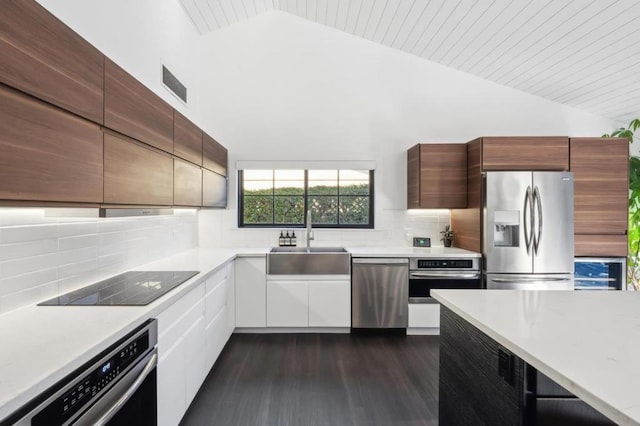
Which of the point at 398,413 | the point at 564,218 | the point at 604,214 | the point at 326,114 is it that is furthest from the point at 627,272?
the point at 326,114

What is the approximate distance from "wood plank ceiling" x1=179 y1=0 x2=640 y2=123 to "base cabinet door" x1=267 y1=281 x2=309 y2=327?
3.06 metres

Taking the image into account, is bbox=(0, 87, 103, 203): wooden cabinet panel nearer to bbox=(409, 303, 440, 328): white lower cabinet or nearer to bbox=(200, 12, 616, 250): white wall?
bbox=(200, 12, 616, 250): white wall

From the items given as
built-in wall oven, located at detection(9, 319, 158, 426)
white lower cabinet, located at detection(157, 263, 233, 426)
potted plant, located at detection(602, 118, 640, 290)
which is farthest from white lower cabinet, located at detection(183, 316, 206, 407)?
potted plant, located at detection(602, 118, 640, 290)

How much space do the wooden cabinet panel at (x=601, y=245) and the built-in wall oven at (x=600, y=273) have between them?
0.06m

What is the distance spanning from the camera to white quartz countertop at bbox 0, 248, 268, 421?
904 mm

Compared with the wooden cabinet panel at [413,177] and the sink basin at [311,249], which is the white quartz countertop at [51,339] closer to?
the sink basin at [311,249]

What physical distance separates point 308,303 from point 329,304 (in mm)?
223

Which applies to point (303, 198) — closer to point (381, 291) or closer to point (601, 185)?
point (381, 291)

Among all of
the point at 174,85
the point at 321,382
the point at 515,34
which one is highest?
the point at 515,34

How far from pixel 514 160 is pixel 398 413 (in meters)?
2.76

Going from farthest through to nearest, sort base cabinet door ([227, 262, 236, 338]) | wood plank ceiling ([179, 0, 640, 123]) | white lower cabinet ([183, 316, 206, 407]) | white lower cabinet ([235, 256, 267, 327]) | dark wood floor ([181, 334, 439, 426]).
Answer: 1. white lower cabinet ([235, 256, 267, 327])
2. base cabinet door ([227, 262, 236, 338])
3. wood plank ceiling ([179, 0, 640, 123])
4. dark wood floor ([181, 334, 439, 426])
5. white lower cabinet ([183, 316, 206, 407])

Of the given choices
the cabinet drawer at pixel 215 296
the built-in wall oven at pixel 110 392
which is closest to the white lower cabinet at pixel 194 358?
the cabinet drawer at pixel 215 296

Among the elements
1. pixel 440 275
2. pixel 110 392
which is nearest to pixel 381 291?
pixel 440 275

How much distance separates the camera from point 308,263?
3.58 m
